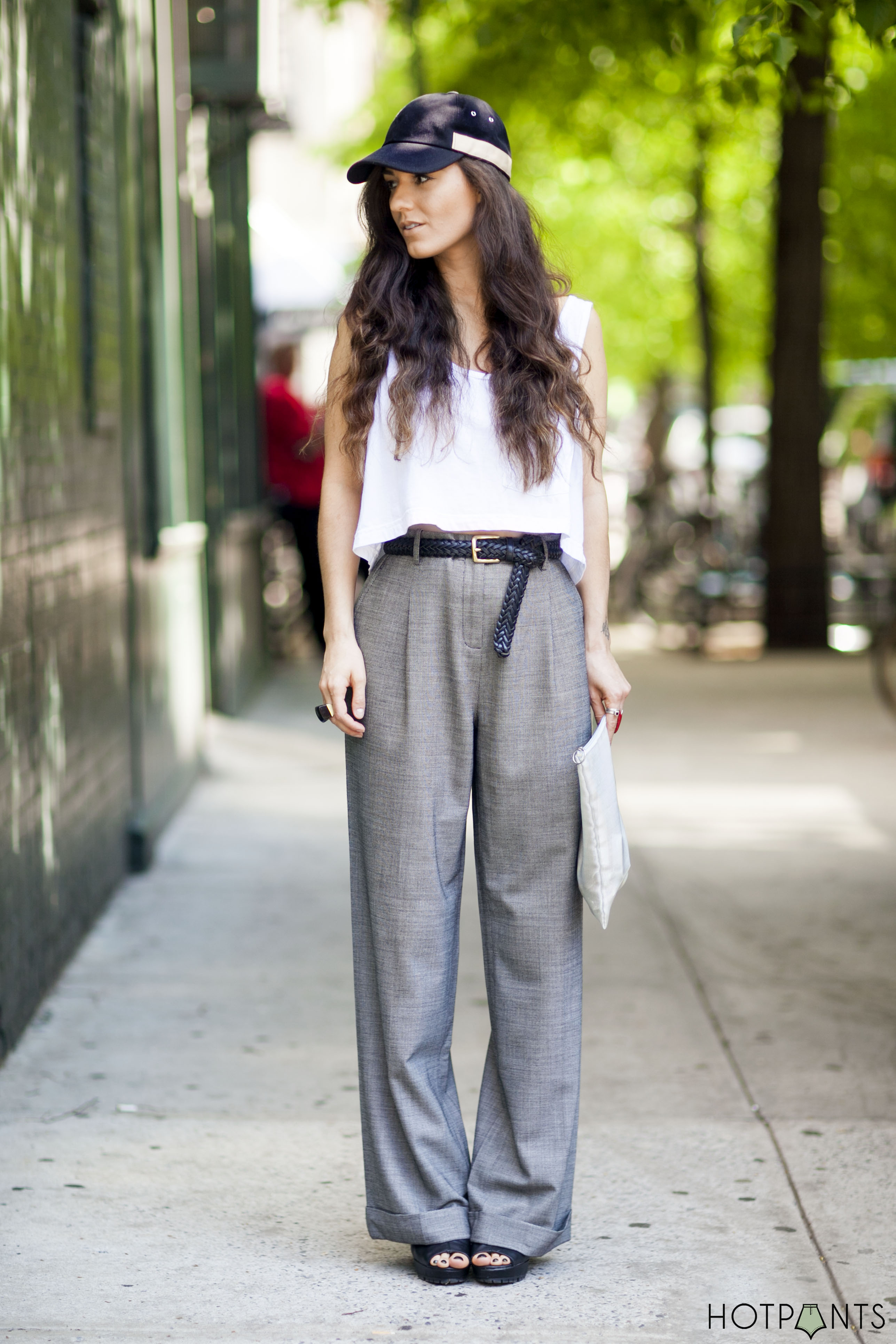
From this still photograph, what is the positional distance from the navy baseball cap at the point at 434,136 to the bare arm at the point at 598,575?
39cm

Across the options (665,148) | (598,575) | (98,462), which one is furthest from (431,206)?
→ (665,148)

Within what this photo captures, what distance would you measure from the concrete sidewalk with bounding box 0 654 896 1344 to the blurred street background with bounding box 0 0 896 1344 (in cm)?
1

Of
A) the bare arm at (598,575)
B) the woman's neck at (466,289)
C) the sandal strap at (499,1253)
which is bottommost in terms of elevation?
the sandal strap at (499,1253)

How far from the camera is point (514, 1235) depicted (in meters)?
3.13

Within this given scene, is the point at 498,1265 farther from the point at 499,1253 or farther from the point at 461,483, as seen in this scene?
the point at 461,483

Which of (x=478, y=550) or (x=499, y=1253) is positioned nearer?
(x=478, y=550)

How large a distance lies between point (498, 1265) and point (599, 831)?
2.72 ft

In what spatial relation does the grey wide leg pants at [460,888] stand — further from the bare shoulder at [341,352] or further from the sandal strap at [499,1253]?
the bare shoulder at [341,352]

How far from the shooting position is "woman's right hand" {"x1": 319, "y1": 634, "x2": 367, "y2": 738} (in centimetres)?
A: 304

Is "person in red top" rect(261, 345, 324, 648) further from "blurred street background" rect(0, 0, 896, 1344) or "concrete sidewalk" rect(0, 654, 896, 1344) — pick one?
"concrete sidewalk" rect(0, 654, 896, 1344)

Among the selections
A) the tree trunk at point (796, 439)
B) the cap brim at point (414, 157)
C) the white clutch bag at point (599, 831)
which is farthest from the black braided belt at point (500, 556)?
the tree trunk at point (796, 439)

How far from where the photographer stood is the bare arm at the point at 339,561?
305 cm

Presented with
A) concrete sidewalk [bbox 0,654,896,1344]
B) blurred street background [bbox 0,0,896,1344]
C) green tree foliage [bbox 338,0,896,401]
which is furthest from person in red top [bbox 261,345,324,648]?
concrete sidewalk [bbox 0,654,896,1344]

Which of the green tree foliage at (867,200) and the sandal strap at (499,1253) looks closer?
the sandal strap at (499,1253)
